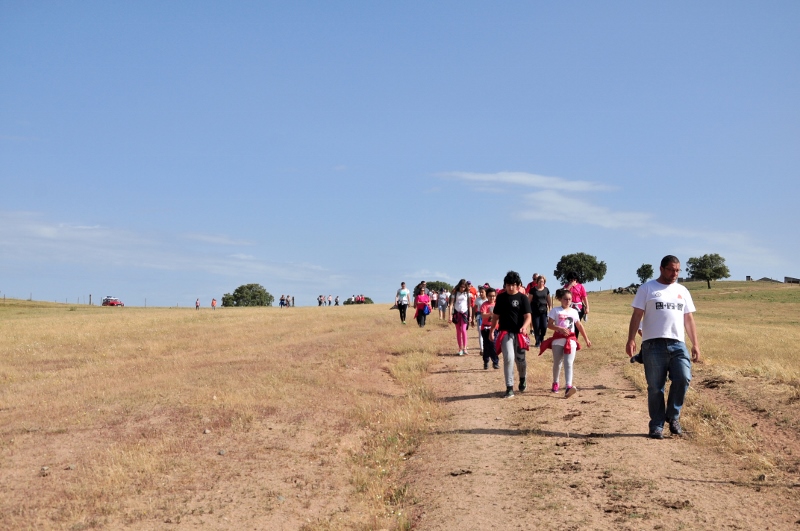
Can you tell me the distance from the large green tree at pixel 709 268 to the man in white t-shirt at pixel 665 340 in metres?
123

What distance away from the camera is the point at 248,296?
166 metres

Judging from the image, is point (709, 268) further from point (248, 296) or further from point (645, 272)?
point (248, 296)

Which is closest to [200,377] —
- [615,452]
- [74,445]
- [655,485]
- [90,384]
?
[90,384]

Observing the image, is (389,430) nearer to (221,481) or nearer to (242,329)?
(221,481)

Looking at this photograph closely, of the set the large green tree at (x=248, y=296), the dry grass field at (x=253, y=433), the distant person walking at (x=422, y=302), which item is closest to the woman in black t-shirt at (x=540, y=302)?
the dry grass field at (x=253, y=433)

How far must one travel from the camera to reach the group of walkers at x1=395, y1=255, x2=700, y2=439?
369 inches

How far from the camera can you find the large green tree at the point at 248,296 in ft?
546

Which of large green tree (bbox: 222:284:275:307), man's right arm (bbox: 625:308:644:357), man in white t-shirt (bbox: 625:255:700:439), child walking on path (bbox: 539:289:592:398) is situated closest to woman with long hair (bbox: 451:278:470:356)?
child walking on path (bbox: 539:289:592:398)

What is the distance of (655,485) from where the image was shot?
753 centimetres

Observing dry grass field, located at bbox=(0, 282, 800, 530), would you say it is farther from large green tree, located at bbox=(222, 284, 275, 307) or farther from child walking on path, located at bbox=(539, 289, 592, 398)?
large green tree, located at bbox=(222, 284, 275, 307)

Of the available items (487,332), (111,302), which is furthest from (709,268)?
(487,332)

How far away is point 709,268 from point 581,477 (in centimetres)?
12887

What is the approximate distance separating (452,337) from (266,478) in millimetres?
17864

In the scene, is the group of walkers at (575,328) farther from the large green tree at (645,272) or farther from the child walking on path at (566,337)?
the large green tree at (645,272)
